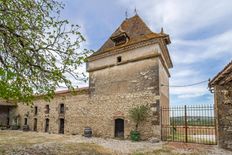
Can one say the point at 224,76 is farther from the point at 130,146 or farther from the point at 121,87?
the point at 121,87

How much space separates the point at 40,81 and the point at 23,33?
155 centimetres

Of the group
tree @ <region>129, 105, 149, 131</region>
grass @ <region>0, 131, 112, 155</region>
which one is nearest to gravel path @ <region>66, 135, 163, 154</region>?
grass @ <region>0, 131, 112, 155</region>

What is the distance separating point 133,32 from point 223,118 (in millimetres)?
9559

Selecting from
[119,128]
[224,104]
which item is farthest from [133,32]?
[224,104]

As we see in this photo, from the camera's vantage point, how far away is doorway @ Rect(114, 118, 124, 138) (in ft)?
47.9

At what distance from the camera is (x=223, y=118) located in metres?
10.1

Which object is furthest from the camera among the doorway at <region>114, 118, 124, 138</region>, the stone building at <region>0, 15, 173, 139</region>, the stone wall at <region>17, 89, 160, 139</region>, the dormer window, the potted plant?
the dormer window

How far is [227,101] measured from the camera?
9961 millimetres

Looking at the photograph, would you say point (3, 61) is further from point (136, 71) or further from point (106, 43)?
point (106, 43)

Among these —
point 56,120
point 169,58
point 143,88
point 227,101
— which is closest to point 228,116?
point 227,101

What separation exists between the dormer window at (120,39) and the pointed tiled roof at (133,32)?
246mm

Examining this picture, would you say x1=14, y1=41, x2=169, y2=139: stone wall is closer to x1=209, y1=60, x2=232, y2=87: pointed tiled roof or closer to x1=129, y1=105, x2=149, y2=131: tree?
x1=129, y1=105, x2=149, y2=131: tree

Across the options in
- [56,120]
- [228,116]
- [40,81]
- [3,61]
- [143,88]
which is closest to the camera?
[3,61]

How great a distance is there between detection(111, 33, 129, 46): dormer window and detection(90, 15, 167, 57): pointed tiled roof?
246 millimetres
